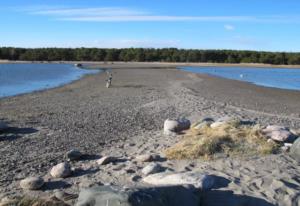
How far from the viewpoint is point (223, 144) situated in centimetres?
999

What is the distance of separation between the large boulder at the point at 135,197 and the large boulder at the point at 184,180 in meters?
1.03

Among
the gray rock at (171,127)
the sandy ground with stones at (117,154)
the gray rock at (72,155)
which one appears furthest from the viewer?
the gray rock at (171,127)

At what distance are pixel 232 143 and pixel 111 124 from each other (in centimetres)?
585

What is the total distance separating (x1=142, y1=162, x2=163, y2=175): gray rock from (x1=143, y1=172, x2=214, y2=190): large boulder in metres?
0.39

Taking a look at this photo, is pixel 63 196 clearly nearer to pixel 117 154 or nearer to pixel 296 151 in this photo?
pixel 117 154

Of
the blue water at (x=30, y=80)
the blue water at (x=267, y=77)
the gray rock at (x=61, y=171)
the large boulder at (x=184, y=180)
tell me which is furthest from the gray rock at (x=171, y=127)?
the blue water at (x=267, y=77)

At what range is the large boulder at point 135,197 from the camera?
5844 mm

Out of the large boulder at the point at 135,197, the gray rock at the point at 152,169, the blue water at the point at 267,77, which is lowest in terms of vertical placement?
the blue water at the point at 267,77

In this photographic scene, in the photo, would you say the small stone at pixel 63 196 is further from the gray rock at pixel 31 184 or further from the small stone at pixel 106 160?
the small stone at pixel 106 160

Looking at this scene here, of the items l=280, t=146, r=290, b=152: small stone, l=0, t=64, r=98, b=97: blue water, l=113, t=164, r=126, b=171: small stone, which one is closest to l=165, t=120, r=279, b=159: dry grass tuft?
l=280, t=146, r=290, b=152: small stone

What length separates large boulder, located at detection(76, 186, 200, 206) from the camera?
584cm

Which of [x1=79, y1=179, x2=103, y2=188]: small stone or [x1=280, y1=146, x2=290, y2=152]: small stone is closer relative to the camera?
[x1=79, y1=179, x2=103, y2=188]: small stone

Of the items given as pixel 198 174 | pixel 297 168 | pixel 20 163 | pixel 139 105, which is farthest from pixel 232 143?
pixel 139 105

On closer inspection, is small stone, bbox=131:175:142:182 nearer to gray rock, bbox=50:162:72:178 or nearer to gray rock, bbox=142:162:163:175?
gray rock, bbox=142:162:163:175
